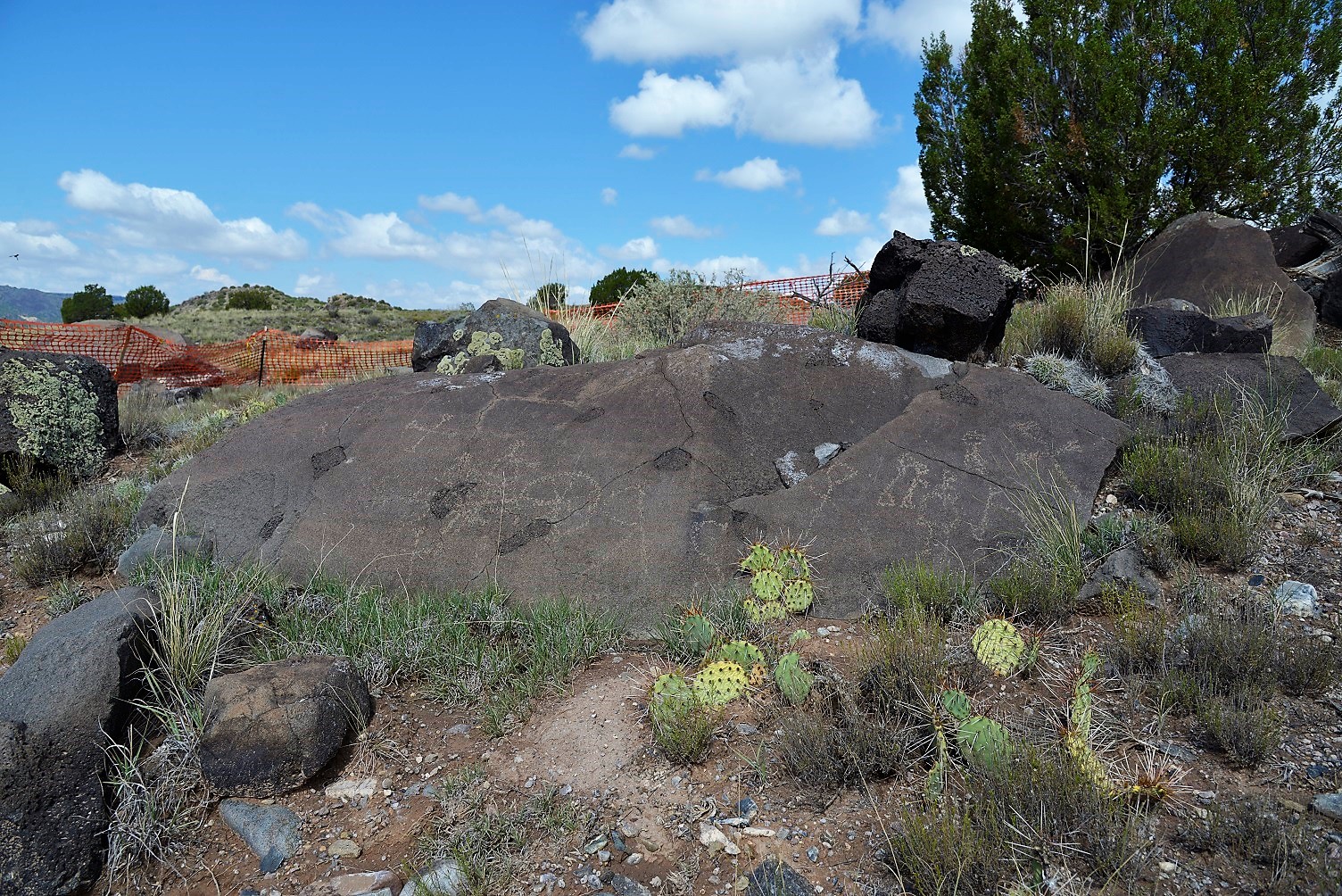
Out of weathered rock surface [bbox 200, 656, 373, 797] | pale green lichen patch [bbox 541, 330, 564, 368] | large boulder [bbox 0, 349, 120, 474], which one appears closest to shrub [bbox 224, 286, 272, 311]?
large boulder [bbox 0, 349, 120, 474]

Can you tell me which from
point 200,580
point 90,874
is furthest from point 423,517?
point 90,874

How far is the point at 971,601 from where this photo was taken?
4.07m

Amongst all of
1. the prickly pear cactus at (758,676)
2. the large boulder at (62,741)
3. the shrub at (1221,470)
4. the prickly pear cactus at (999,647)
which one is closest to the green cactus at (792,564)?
the prickly pear cactus at (758,676)

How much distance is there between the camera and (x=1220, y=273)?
988cm

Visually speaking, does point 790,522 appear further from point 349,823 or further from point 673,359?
point 349,823

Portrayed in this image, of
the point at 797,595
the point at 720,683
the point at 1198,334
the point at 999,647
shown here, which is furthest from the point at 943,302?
the point at 720,683

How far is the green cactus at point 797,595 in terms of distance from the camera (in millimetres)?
4055

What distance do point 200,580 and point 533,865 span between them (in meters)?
2.38

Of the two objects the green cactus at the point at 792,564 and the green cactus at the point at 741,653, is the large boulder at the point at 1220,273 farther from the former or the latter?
the green cactus at the point at 741,653

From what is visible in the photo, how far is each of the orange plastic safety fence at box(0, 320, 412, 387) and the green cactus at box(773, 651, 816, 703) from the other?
9920 millimetres

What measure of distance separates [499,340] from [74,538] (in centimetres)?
366

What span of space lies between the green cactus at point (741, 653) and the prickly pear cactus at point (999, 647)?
3.03 ft

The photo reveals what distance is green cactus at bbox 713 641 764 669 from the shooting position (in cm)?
367

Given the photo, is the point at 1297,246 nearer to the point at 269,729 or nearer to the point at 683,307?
the point at 683,307
